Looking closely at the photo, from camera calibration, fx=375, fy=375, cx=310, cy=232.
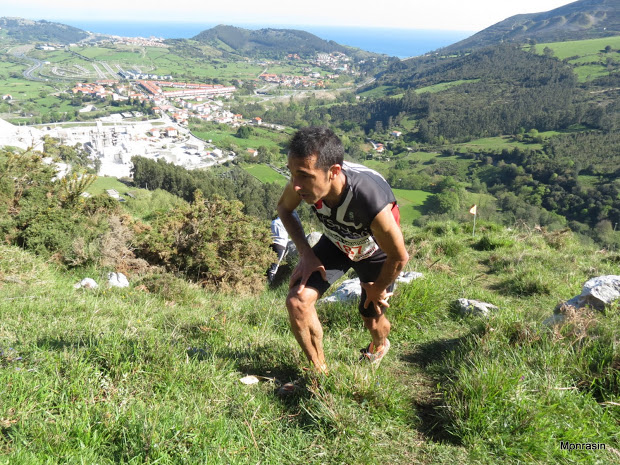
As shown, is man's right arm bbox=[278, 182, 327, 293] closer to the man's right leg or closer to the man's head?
the man's right leg

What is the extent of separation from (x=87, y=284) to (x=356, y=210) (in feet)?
14.6

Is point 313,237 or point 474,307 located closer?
point 474,307

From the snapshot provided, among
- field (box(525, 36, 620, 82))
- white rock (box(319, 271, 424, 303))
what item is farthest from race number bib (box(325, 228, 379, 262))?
field (box(525, 36, 620, 82))

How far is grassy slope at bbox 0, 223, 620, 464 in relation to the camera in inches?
75.5

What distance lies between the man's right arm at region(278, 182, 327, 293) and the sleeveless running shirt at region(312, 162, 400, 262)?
22 cm

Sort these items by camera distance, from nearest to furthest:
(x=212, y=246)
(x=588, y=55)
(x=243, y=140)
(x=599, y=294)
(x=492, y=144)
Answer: (x=599, y=294), (x=212, y=246), (x=492, y=144), (x=243, y=140), (x=588, y=55)

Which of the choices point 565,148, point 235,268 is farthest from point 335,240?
point 565,148

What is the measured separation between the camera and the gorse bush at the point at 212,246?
7074 mm

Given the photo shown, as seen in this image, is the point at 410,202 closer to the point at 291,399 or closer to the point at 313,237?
the point at 313,237

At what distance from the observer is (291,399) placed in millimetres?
2479

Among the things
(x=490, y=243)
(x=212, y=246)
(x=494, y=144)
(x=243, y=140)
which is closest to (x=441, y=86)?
(x=494, y=144)

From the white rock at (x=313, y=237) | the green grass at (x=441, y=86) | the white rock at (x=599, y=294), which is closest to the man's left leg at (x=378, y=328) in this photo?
the white rock at (x=599, y=294)

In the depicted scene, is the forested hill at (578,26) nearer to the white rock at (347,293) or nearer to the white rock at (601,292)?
the white rock at (601,292)

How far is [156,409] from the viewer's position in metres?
2.03
